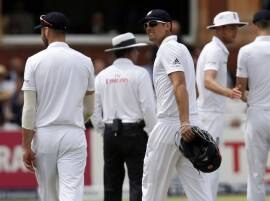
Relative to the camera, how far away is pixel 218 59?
1260cm

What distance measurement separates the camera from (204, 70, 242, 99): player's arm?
11.7 metres

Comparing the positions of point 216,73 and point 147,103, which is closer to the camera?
point 147,103

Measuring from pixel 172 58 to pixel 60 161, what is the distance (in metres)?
1.36

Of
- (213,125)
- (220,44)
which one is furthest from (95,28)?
(213,125)

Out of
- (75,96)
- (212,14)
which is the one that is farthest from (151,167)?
(212,14)

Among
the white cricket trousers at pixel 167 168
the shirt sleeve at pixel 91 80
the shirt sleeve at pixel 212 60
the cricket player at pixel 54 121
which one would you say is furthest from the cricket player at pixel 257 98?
the cricket player at pixel 54 121

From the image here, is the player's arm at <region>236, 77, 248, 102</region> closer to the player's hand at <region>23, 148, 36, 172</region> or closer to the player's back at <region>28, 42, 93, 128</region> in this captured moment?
the player's back at <region>28, 42, 93, 128</region>

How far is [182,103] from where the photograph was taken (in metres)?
10.2

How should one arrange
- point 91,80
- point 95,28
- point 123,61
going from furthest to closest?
point 95,28 → point 123,61 → point 91,80

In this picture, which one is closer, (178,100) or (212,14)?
(178,100)

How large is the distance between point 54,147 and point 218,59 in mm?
3083

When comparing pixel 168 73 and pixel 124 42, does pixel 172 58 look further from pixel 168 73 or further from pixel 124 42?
pixel 124 42

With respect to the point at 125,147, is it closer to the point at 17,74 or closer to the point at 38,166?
the point at 38,166

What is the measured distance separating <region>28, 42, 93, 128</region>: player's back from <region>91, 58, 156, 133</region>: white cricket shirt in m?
2.05
